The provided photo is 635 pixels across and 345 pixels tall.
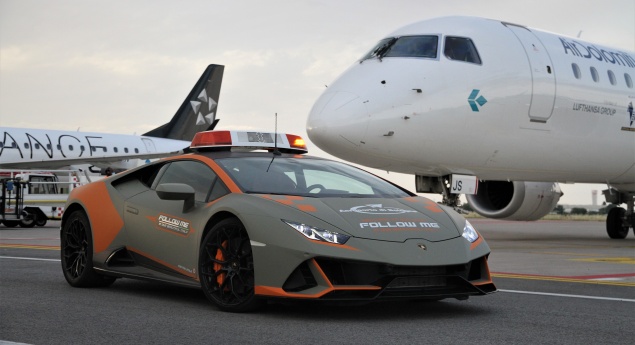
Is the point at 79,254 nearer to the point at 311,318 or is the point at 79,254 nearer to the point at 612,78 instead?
the point at 311,318

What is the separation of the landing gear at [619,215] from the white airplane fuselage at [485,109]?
292 cm

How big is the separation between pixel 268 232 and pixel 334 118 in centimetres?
702

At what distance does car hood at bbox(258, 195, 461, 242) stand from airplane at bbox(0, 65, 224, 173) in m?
25.7

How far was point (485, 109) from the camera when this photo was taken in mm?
13672

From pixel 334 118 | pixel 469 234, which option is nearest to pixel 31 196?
pixel 334 118

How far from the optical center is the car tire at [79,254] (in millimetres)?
7348

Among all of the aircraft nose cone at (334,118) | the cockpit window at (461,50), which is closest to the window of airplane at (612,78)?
the cockpit window at (461,50)

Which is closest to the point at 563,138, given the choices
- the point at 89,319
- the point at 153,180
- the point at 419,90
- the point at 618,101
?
the point at 618,101

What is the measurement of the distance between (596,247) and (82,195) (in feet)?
36.3

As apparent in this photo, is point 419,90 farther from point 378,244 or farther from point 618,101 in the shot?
point 378,244

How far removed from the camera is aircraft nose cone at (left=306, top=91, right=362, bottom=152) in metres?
12.6

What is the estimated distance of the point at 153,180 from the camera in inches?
285

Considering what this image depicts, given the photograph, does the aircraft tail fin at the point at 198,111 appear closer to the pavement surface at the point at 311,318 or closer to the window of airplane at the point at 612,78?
the window of airplane at the point at 612,78

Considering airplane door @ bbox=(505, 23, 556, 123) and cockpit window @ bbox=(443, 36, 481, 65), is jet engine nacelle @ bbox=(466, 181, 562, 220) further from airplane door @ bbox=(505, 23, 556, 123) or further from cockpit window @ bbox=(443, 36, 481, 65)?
cockpit window @ bbox=(443, 36, 481, 65)
